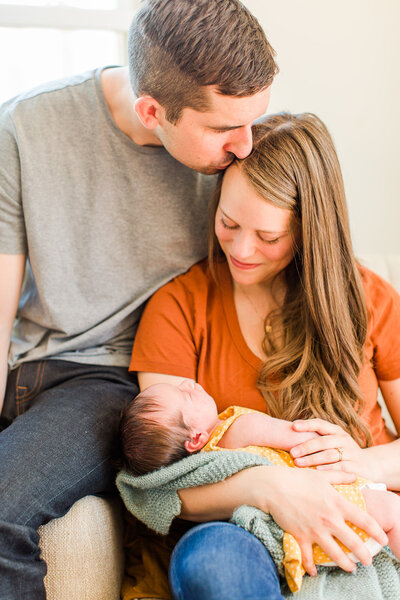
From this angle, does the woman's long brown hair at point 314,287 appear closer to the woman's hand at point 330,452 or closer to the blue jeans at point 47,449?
the woman's hand at point 330,452

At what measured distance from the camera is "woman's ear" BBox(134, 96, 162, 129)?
1.29 m

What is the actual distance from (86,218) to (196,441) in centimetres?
70

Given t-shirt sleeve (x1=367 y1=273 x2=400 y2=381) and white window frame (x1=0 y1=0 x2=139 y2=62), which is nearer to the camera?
t-shirt sleeve (x1=367 y1=273 x2=400 y2=381)

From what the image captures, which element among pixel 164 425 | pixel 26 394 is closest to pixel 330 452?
pixel 164 425

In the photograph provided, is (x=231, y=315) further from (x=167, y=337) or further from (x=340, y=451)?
(x=340, y=451)

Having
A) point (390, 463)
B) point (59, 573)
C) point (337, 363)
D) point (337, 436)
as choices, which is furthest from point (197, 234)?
point (59, 573)

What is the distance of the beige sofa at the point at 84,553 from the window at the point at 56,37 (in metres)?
1.44

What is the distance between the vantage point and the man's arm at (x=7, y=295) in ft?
4.94

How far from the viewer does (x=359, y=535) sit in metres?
1.14

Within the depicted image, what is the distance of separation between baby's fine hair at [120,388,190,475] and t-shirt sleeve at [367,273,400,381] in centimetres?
59

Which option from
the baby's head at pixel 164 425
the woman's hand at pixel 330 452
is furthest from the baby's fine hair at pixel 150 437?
the woman's hand at pixel 330 452

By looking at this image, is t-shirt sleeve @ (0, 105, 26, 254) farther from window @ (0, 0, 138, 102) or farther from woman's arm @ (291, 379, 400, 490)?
woman's arm @ (291, 379, 400, 490)

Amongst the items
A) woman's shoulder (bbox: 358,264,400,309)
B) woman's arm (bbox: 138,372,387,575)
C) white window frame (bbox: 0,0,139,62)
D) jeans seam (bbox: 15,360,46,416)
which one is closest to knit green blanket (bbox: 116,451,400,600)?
woman's arm (bbox: 138,372,387,575)

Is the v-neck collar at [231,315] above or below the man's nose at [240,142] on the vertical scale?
below
